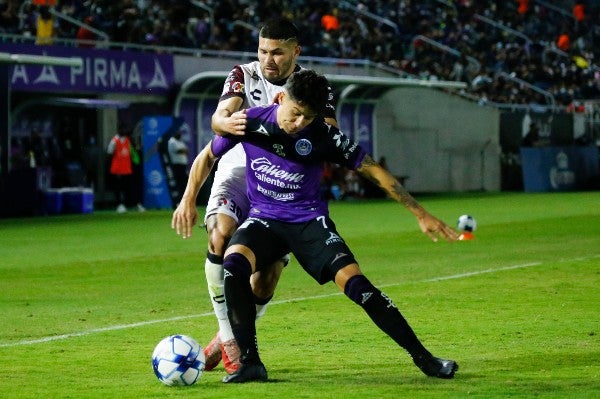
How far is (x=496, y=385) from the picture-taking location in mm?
7523

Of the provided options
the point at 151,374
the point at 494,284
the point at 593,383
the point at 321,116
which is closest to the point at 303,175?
the point at 321,116

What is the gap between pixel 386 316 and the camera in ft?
25.2

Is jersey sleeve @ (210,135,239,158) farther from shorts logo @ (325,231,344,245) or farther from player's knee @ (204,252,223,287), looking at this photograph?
shorts logo @ (325,231,344,245)

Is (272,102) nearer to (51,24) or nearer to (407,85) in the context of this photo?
(51,24)

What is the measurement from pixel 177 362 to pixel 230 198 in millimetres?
1487

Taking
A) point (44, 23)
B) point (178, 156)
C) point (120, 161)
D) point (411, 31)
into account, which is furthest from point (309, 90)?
point (411, 31)

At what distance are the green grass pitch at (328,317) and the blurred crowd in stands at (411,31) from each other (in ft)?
35.7

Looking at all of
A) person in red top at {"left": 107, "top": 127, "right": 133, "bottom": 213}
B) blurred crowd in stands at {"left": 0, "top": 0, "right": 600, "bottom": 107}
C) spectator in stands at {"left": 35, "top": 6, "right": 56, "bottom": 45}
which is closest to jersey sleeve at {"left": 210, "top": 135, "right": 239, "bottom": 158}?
blurred crowd in stands at {"left": 0, "top": 0, "right": 600, "bottom": 107}

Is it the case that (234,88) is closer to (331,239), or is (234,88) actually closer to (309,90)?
(309,90)

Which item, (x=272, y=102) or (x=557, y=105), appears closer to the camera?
(x=272, y=102)

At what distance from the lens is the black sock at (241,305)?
7.77 meters

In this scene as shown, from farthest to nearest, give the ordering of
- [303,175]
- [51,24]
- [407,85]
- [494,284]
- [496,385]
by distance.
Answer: [407,85]
[51,24]
[494,284]
[303,175]
[496,385]

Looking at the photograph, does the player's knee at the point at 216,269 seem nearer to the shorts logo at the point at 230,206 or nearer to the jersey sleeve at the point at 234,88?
the shorts logo at the point at 230,206

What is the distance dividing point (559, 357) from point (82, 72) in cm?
2295
